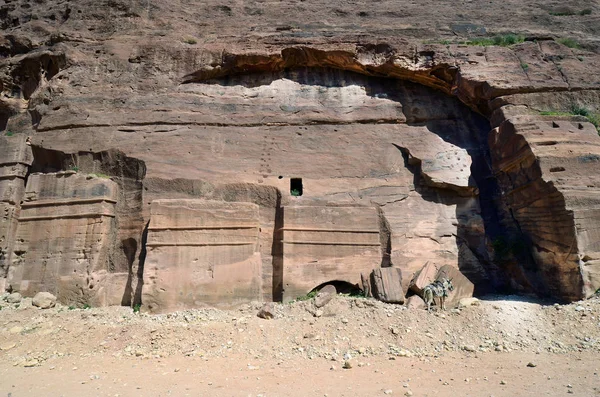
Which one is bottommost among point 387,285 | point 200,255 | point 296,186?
point 387,285

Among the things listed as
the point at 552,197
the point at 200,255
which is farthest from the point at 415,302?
the point at 200,255

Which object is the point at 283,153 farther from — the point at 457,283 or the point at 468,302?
the point at 468,302

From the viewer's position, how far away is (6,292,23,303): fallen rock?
8.07 metres

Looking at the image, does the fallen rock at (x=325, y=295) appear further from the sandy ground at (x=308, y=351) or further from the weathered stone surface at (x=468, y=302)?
the weathered stone surface at (x=468, y=302)

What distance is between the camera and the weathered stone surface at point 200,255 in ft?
25.7

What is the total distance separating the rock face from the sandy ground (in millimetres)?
800

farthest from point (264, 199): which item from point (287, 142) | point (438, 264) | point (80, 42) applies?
point (80, 42)

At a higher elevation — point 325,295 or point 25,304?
point 325,295

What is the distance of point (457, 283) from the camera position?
319 inches

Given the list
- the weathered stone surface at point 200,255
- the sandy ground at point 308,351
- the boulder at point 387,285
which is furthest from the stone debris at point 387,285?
the weathered stone surface at point 200,255

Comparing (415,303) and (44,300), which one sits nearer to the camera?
(415,303)

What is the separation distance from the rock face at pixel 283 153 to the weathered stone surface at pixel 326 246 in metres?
0.03

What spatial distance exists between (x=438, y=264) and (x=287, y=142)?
4548 millimetres

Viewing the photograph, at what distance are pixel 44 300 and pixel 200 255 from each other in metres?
3.15
